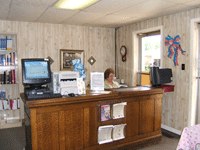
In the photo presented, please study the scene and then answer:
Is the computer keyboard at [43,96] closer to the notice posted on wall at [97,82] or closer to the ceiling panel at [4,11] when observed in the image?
the notice posted on wall at [97,82]

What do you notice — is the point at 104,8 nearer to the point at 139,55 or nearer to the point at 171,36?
the point at 171,36

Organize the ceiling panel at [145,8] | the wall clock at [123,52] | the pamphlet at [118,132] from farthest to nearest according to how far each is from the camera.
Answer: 1. the wall clock at [123,52]
2. the ceiling panel at [145,8]
3. the pamphlet at [118,132]

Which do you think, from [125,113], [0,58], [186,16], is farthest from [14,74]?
[186,16]

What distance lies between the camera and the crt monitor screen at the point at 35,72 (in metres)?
2.71

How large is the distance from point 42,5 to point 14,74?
2205mm

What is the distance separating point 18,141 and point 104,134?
6.53ft

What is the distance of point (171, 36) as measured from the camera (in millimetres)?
4250

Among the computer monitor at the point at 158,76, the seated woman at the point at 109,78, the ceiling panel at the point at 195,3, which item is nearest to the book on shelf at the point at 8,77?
the seated woman at the point at 109,78

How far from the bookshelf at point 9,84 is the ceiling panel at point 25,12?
2.31 feet

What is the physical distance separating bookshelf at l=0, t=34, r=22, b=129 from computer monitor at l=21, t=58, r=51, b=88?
2372 mm

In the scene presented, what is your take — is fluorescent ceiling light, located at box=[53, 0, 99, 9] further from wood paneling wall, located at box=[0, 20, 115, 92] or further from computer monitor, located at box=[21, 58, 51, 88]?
wood paneling wall, located at box=[0, 20, 115, 92]

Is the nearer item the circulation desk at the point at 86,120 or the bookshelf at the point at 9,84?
the circulation desk at the point at 86,120

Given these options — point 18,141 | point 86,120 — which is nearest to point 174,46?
point 86,120

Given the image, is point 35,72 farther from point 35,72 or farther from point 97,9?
point 97,9
